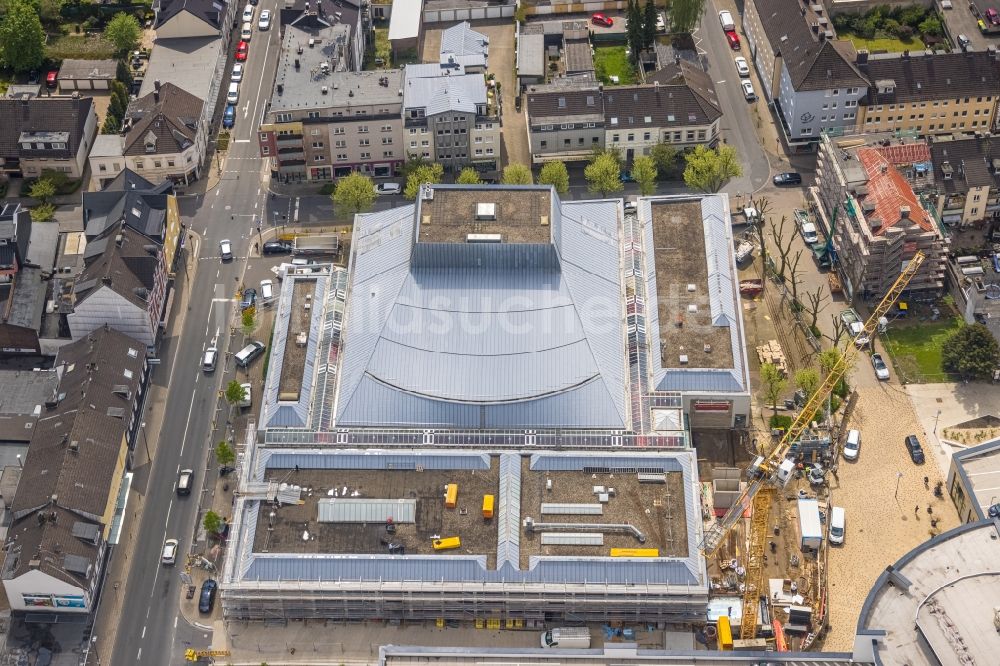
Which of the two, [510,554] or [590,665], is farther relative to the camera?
[510,554]

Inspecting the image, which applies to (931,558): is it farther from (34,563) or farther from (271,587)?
(34,563)

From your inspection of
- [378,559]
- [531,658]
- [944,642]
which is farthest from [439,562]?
[944,642]

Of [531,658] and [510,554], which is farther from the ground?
[510,554]

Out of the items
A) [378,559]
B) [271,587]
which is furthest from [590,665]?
[271,587]

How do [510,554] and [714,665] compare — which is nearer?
[714,665]

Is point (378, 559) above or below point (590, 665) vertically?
above

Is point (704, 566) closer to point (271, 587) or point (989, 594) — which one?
point (989, 594)

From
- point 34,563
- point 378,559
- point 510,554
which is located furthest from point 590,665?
point 34,563
